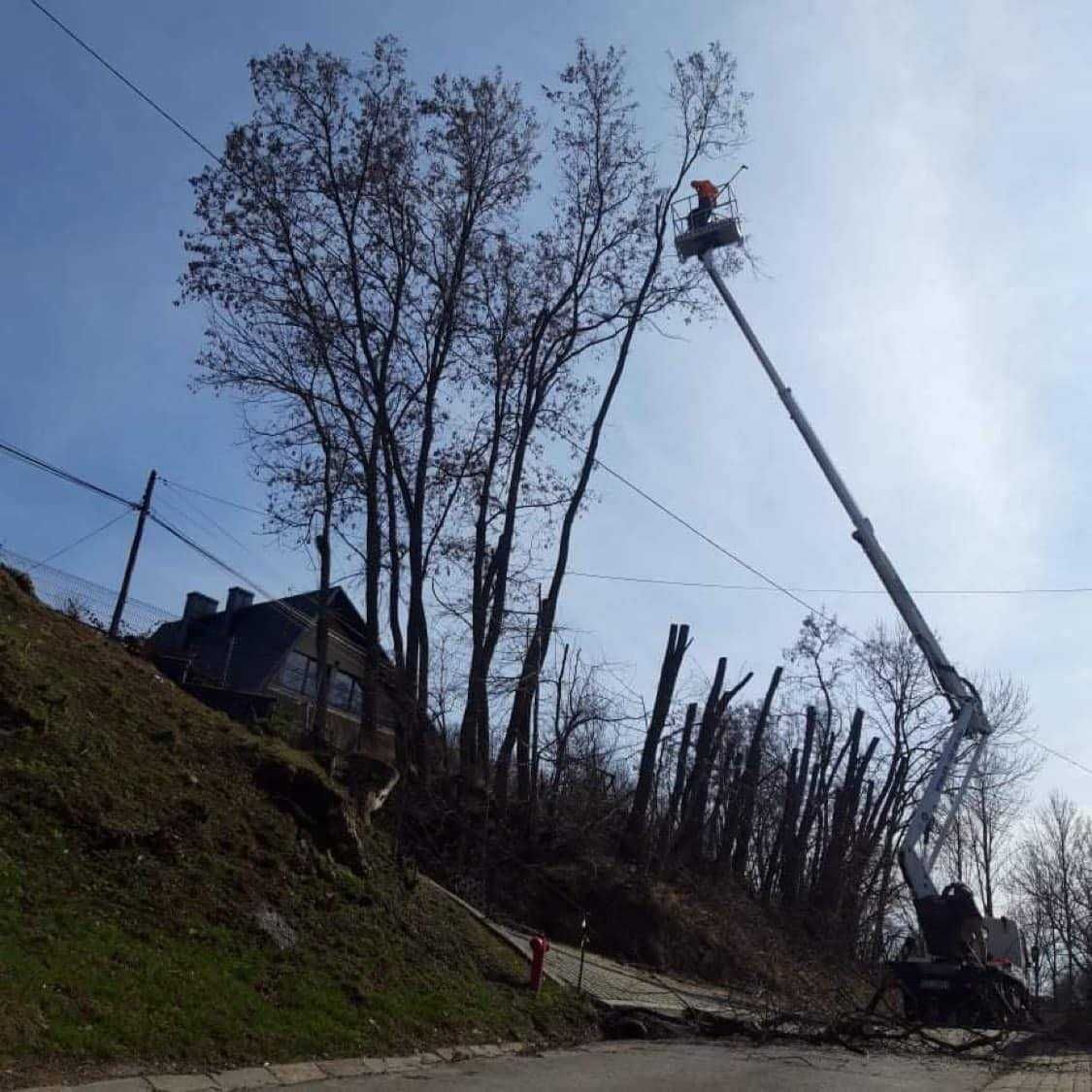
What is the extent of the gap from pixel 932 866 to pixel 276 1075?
1615 cm

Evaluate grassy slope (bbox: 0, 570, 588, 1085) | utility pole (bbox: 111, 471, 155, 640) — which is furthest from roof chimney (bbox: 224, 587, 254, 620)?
grassy slope (bbox: 0, 570, 588, 1085)

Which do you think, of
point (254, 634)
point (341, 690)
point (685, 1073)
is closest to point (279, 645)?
point (254, 634)

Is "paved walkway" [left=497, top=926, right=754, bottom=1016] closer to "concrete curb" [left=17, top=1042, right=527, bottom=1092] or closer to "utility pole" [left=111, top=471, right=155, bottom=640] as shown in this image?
"concrete curb" [left=17, top=1042, right=527, bottom=1092]

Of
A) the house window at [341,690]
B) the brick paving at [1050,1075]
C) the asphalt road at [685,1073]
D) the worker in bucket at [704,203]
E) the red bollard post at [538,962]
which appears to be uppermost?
the worker in bucket at [704,203]

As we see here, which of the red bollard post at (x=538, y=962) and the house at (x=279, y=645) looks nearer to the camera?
the red bollard post at (x=538, y=962)

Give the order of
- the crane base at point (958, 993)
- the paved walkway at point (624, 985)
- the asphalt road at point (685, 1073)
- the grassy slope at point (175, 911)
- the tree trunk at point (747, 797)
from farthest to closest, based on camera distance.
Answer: the tree trunk at point (747, 797) → the crane base at point (958, 993) → the paved walkway at point (624, 985) → the asphalt road at point (685, 1073) → the grassy slope at point (175, 911)

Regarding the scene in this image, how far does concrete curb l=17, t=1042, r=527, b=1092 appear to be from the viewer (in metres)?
7.85

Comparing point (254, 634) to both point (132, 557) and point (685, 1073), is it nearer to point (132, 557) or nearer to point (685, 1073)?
point (132, 557)

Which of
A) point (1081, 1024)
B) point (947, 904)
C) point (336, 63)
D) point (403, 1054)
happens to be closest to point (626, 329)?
point (336, 63)

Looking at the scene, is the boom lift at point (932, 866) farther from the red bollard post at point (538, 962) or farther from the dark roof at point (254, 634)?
the dark roof at point (254, 634)

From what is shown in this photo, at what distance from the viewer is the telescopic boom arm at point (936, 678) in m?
22.0

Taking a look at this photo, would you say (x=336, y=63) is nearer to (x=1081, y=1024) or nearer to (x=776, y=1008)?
(x=776, y=1008)

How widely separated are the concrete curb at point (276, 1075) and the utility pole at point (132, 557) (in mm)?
12192

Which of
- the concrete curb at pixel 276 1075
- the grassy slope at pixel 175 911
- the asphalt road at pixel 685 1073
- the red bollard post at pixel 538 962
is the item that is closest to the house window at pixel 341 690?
the grassy slope at pixel 175 911
